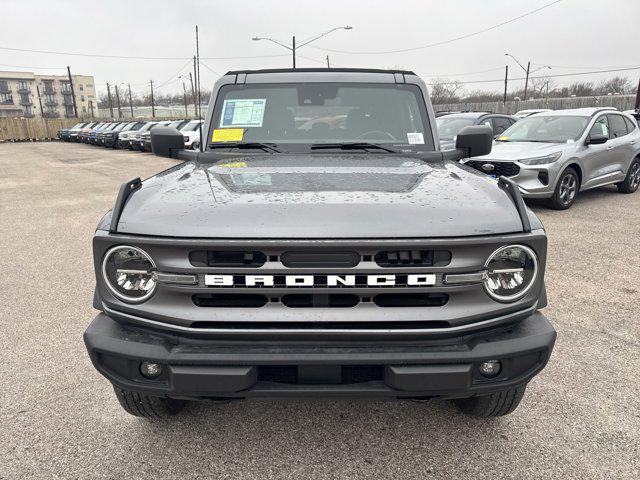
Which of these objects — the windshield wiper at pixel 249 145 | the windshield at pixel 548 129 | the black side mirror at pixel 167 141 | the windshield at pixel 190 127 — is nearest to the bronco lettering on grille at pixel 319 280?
the windshield wiper at pixel 249 145

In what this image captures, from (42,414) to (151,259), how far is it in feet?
4.88

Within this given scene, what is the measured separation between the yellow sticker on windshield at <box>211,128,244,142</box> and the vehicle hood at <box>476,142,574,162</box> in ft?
18.7

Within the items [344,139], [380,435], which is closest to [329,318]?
[380,435]

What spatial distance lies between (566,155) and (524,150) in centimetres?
65

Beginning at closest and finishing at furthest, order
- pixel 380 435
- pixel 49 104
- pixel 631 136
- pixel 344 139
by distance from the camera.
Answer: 1. pixel 380 435
2. pixel 344 139
3. pixel 631 136
4. pixel 49 104

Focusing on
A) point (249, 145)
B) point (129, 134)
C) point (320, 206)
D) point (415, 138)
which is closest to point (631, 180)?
point (415, 138)

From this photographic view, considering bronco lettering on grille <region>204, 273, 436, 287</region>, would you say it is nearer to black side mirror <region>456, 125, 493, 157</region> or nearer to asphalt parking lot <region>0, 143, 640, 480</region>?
asphalt parking lot <region>0, 143, 640, 480</region>

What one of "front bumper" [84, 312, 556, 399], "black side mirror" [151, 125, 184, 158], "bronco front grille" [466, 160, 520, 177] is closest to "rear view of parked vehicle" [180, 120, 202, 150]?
"bronco front grille" [466, 160, 520, 177]

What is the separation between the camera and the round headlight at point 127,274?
6.60 ft

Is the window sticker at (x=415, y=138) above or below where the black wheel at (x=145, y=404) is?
above

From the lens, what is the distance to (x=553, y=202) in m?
8.27

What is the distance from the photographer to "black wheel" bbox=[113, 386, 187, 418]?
8.00 ft

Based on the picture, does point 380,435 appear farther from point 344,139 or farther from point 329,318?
point 344,139

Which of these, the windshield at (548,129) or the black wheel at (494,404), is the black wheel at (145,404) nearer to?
the black wheel at (494,404)
